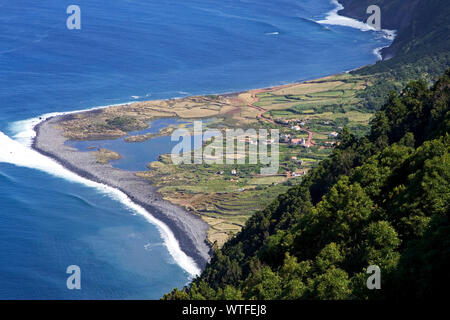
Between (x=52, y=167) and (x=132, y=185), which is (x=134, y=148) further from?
(x=132, y=185)

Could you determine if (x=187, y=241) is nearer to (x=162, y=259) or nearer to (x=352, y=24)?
(x=162, y=259)

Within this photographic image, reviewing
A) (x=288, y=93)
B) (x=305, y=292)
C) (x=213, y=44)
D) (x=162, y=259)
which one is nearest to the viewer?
(x=305, y=292)

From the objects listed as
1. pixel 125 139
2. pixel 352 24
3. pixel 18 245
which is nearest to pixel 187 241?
pixel 18 245

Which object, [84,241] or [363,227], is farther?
[84,241]

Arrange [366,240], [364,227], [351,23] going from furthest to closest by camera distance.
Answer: [351,23] < [364,227] < [366,240]

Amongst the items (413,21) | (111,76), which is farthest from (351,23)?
(111,76)

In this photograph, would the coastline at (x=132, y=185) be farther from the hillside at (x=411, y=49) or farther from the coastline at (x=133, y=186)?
the hillside at (x=411, y=49)

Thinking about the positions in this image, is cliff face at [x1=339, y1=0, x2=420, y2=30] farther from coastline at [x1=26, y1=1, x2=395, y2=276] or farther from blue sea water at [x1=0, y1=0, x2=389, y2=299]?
coastline at [x1=26, y1=1, x2=395, y2=276]
